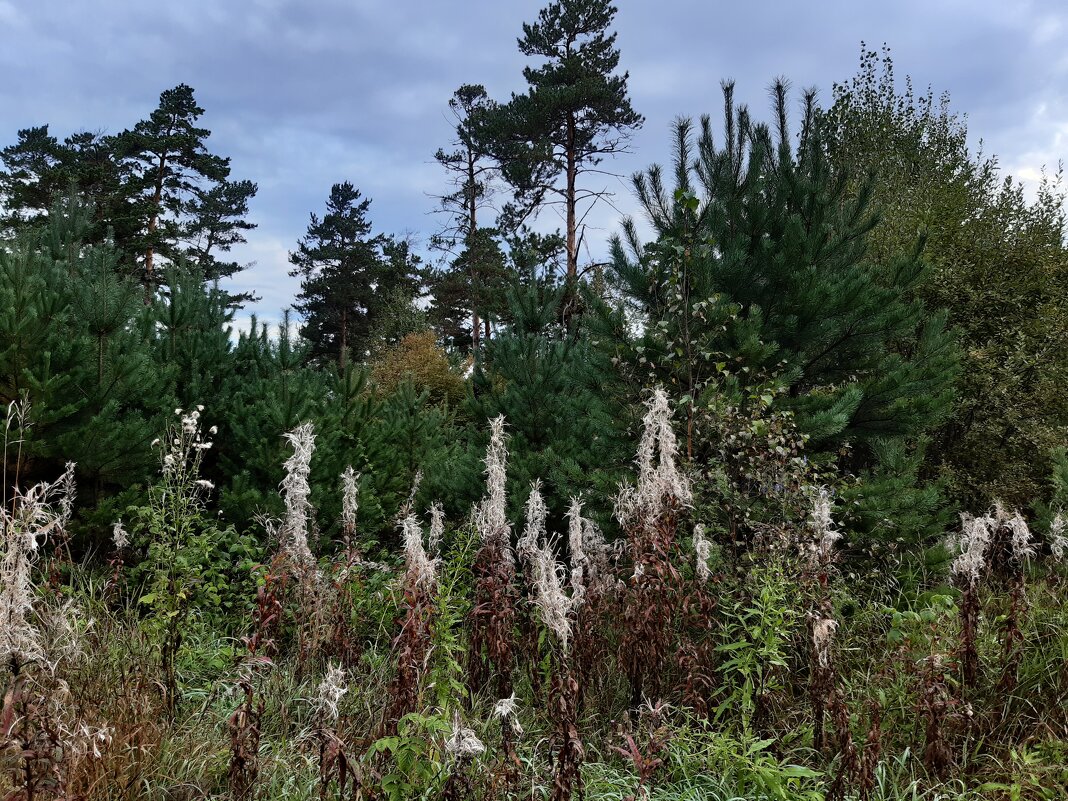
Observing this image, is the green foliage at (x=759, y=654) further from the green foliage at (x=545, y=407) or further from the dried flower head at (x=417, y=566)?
the green foliage at (x=545, y=407)

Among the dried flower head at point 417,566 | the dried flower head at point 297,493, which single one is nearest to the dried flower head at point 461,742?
the dried flower head at point 417,566

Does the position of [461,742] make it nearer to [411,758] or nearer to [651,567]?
[411,758]

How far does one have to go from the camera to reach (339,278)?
32.1 m

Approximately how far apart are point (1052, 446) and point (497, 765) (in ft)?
31.1

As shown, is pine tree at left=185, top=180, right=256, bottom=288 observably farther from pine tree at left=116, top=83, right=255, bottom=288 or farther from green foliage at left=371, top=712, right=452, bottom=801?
green foliage at left=371, top=712, right=452, bottom=801

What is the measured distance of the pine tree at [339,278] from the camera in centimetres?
3197

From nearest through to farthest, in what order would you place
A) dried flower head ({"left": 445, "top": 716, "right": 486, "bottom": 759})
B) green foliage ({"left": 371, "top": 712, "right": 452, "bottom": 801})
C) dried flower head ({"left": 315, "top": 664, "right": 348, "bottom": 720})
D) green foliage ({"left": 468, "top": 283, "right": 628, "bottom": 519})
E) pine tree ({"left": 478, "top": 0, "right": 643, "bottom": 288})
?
1. dried flower head ({"left": 445, "top": 716, "right": 486, "bottom": 759})
2. dried flower head ({"left": 315, "top": 664, "right": 348, "bottom": 720})
3. green foliage ({"left": 371, "top": 712, "right": 452, "bottom": 801})
4. green foliage ({"left": 468, "top": 283, "right": 628, "bottom": 519})
5. pine tree ({"left": 478, "top": 0, "right": 643, "bottom": 288})

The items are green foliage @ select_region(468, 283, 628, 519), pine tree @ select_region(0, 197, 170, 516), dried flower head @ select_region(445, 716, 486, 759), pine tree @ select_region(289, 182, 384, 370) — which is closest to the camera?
dried flower head @ select_region(445, 716, 486, 759)

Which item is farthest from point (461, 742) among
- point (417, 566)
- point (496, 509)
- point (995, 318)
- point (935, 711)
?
point (995, 318)

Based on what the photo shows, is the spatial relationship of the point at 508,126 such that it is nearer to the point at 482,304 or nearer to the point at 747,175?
the point at 482,304

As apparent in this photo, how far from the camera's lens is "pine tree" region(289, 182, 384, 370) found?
32.0 meters

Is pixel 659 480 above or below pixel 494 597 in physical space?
above

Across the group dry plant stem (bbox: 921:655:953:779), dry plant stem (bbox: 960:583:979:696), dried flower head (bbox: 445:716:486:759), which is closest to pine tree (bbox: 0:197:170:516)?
dried flower head (bbox: 445:716:486:759)

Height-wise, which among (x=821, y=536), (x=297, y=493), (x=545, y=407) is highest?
(x=545, y=407)
